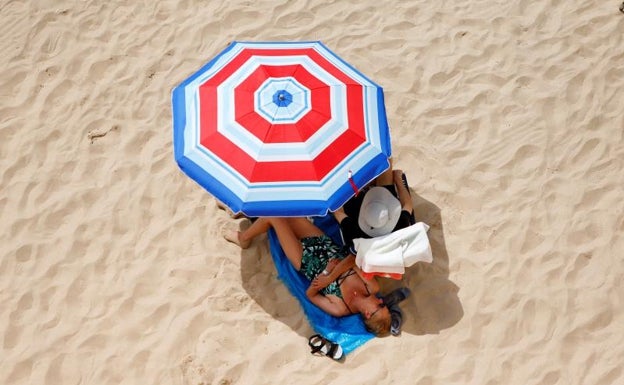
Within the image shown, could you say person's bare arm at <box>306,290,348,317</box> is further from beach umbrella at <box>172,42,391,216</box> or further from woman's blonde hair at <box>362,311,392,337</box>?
beach umbrella at <box>172,42,391,216</box>

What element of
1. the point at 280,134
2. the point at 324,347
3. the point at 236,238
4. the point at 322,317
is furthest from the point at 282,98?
the point at 324,347

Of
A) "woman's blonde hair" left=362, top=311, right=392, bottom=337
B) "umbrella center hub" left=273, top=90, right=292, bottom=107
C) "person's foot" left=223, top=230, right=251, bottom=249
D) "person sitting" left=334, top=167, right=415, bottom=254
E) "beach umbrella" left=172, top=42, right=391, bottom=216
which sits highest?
"umbrella center hub" left=273, top=90, right=292, bottom=107

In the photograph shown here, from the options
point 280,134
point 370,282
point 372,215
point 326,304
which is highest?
point 280,134

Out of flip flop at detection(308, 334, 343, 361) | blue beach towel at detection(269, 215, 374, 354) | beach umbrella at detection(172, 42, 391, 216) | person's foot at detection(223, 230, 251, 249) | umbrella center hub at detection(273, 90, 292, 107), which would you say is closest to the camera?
beach umbrella at detection(172, 42, 391, 216)

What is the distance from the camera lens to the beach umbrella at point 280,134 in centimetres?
399

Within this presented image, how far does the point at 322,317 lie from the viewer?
15.1 feet

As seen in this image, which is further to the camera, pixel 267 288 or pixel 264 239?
pixel 264 239

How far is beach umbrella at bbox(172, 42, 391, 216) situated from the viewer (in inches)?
157

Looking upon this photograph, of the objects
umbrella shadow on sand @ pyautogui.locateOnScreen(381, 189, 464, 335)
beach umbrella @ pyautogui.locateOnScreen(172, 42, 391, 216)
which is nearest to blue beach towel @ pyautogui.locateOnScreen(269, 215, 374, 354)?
umbrella shadow on sand @ pyautogui.locateOnScreen(381, 189, 464, 335)

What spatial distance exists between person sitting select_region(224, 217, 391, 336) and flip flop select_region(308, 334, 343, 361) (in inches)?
8.3

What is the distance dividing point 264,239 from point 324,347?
1.05 metres

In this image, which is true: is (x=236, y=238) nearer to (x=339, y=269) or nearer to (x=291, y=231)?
(x=291, y=231)

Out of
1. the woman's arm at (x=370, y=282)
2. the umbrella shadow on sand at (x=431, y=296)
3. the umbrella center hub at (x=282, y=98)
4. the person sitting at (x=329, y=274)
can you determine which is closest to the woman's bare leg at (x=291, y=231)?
the person sitting at (x=329, y=274)

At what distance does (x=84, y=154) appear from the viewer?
5.58m
